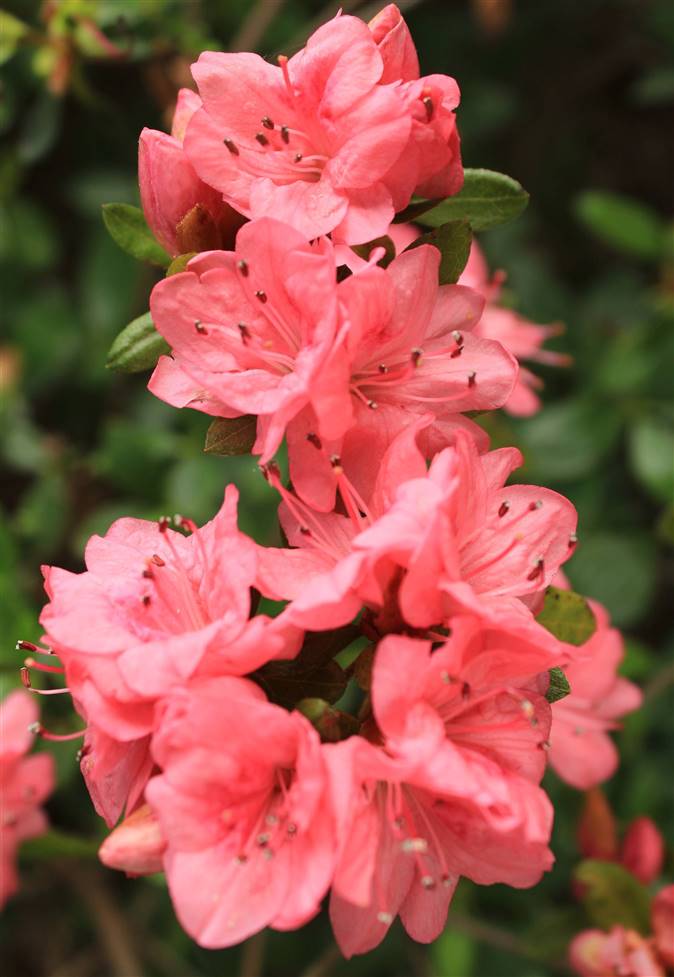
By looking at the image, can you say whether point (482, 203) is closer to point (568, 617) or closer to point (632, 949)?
point (568, 617)

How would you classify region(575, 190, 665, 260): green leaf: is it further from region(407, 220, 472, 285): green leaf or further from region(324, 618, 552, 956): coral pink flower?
region(324, 618, 552, 956): coral pink flower

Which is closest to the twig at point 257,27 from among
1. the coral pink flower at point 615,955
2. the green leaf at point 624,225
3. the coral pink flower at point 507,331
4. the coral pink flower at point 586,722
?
the coral pink flower at point 507,331

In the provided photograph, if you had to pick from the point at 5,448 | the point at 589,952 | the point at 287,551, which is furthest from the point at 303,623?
A: the point at 5,448

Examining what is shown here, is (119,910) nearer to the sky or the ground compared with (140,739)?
nearer to the ground

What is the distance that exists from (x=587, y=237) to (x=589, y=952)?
175cm

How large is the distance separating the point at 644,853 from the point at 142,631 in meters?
1.00

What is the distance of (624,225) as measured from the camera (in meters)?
2.35

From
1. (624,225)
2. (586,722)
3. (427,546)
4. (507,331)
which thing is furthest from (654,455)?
(427,546)

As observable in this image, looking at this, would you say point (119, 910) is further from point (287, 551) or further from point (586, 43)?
point (586, 43)

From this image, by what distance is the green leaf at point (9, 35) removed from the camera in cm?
186

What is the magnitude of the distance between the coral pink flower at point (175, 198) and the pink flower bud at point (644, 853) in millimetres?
1095

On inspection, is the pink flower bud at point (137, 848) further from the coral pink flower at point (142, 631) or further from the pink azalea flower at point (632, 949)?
the pink azalea flower at point (632, 949)

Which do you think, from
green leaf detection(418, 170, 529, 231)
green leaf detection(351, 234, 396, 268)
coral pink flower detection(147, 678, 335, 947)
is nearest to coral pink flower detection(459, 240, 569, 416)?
green leaf detection(418, 170, 529, 231)

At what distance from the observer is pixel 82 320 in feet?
8.12
